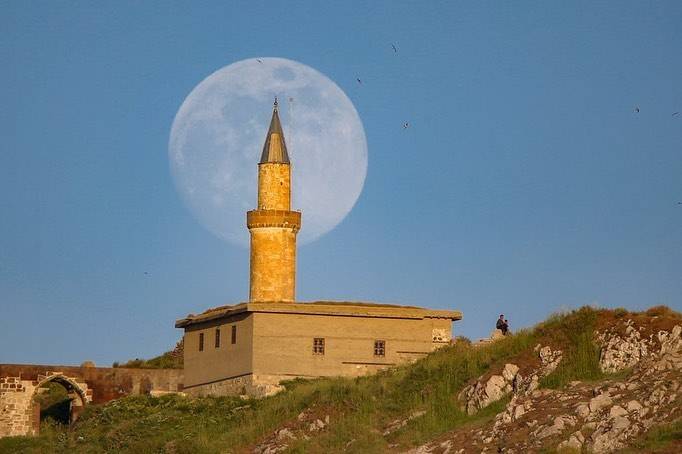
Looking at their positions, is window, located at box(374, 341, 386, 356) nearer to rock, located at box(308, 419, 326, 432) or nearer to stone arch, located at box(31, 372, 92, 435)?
rock, located at box(308, 419, 326, 432)

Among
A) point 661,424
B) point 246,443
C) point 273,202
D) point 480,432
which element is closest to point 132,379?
point 273,202

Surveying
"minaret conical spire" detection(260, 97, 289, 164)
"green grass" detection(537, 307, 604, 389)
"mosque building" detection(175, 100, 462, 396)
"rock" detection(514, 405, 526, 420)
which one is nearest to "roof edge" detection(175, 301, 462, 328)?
"mosque building" detection(175, 100, 462, 396)

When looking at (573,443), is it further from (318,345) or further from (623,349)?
(318,345)

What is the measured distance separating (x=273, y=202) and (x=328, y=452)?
21.8m

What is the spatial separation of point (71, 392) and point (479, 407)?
2737 cm

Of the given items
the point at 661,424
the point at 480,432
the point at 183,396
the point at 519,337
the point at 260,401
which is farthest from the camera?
the point at 183,396

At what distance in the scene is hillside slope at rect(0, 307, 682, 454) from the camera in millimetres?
45562

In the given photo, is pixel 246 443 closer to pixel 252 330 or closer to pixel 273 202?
pixel 252 330

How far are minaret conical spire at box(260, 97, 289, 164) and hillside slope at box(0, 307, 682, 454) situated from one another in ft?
37.6

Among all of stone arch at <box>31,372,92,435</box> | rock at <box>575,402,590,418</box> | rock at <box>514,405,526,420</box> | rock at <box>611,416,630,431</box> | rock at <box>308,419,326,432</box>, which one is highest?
stone arch at <box>31,372,92,435</box>

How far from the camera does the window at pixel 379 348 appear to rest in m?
69.6

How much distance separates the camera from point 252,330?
6888 centimetres

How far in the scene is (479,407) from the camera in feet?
175

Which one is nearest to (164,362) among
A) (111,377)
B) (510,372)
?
(111,377)
